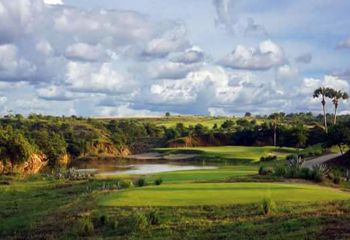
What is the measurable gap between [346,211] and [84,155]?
362 feet

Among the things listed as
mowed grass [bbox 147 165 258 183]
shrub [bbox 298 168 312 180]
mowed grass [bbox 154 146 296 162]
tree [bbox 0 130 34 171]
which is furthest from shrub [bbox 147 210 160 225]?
mowed grass [bbox 154 146 296 162]

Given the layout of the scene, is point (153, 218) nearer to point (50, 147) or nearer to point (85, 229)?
point (85, 229)

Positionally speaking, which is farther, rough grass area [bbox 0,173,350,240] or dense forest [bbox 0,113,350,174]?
dense forest [bbox 0,113,350,174]

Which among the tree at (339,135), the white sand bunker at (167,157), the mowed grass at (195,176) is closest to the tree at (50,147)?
the white sand bunker at (167,157)

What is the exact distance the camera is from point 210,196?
99.4ft

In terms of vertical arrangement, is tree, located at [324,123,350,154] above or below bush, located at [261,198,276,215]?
above

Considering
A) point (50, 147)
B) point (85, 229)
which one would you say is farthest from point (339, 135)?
point (50, 147)

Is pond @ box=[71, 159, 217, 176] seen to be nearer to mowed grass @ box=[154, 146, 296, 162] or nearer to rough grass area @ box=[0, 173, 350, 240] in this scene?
mowed grass @ box=[154, 146, 296, 162]

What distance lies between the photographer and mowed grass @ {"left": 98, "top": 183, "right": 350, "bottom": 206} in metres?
28.7

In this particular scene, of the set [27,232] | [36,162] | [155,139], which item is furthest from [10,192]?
[155,139]

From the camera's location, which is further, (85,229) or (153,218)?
(153,218)

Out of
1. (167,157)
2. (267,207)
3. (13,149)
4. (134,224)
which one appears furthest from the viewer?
(167,157)

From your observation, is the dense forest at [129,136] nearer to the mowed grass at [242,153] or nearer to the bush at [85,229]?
the mowed grass at [242,153]

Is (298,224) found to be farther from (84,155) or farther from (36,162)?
(84,155)
